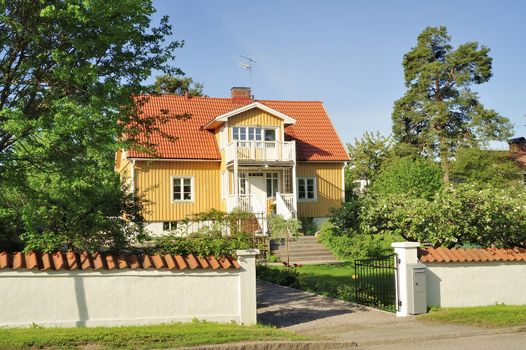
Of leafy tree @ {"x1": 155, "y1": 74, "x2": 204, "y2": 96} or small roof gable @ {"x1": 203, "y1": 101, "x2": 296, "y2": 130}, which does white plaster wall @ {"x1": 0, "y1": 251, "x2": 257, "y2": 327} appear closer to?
small roof gable @ {"x1": 203, "y1": 101, "x2": 296, "y2": 130}

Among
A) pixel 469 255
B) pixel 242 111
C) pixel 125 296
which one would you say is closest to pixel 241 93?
pixel 242 111

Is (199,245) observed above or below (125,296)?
above

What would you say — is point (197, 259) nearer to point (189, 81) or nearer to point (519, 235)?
point (519, 235)

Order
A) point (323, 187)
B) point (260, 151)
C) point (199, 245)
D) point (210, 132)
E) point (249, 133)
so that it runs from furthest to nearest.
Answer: point (323, 187) → point (210, 132) → point (249, 133) → point (260, 151) → point (199, 245)

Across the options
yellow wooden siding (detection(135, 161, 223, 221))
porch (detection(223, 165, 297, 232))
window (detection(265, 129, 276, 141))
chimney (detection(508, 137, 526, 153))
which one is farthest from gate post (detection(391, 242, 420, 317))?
chimney (detection(508, 137, 526, 153))

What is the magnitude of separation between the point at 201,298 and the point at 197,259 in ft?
2.54

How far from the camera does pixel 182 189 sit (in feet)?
99.8

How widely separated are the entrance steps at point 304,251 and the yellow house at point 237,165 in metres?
2.82

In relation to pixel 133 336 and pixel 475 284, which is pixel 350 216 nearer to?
pixel 475 284

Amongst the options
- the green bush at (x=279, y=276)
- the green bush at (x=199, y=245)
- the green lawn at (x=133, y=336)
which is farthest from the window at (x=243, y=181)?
the green lawn at (x=133, y=336)

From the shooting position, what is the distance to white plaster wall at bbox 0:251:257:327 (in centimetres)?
998

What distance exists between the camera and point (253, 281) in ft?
37.0

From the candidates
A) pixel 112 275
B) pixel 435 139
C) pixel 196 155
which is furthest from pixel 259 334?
pixel 435 139

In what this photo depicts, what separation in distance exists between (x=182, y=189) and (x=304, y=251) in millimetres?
8536
